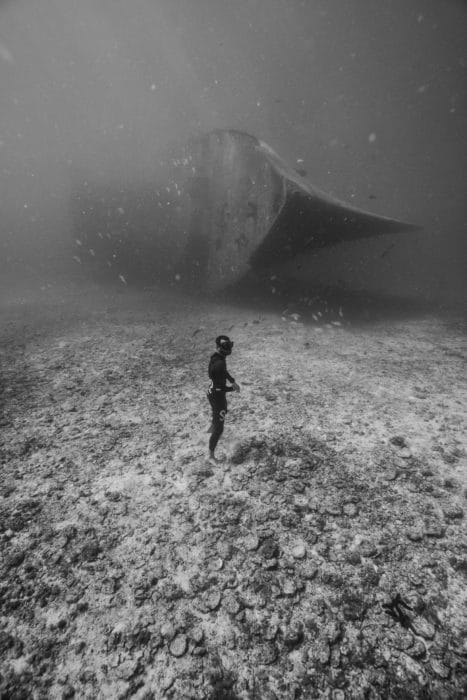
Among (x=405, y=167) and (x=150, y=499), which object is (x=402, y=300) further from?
(x=405, y=167)

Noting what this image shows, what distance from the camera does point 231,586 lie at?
1890mm

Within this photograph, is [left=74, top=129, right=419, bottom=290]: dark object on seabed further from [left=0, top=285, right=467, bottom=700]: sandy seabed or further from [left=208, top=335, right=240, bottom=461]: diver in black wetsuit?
[left=208, top=335, right=240, bottom=461]: diver in black wetsuit

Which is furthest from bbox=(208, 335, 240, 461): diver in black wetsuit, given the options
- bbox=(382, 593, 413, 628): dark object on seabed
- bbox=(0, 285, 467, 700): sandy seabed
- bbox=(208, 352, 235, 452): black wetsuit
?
bbox=(382, 593, 413, 628): dark object on seabed

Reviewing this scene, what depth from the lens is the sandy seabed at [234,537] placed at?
59.2 inches

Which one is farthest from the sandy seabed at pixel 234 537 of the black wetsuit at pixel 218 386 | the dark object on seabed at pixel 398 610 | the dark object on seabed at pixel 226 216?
the dark object on seabed at pixel 226 216

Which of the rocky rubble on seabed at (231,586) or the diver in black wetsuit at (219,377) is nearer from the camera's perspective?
the rocky rubble on seabed at (231,586)

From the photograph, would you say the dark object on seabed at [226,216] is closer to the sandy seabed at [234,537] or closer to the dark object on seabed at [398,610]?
the sandy seabed at [234,537]

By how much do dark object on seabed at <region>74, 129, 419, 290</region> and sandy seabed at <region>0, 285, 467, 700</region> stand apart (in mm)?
4400

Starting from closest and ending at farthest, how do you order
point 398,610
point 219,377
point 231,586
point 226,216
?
point 398,610 → point 231,586 → point 219,377 → point 226,216

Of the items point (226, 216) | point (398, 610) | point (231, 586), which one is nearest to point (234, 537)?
point (231, 586)

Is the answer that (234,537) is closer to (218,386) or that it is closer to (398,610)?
(398,610)

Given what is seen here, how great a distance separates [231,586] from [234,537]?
0.34m

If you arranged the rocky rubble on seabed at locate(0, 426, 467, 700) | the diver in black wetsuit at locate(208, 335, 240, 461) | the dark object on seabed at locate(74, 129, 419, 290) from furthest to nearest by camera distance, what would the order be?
1. the dark object on seabed at locate(74, 129, 419, 290)
2. the diver in black wetsuit at locate(208, 335, 240, 461)
3. the rocky rubble on seabed at locate(0, 426, 467, 700)

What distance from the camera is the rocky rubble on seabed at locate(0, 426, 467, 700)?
147 centimetres
